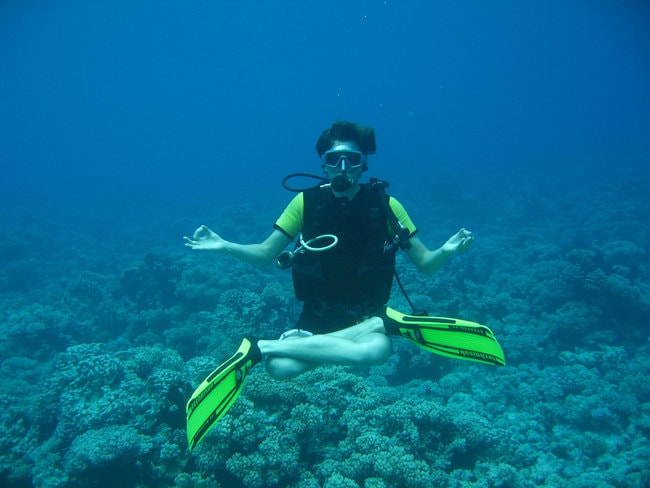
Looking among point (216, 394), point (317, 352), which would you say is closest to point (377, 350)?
point (317, 352)

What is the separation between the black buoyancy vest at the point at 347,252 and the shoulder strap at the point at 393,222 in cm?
3

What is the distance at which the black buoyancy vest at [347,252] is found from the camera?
13.9ft

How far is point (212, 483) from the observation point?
4742 millimetres

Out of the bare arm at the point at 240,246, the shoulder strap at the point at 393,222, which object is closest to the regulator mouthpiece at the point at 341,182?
the shoulder strap at the point at 393,222

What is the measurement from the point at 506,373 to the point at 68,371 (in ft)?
31.7

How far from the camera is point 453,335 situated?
4184 millimetres

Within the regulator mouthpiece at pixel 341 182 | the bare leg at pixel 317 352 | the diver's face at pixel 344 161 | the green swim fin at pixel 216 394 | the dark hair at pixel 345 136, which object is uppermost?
the dark hair at pixel 345 136

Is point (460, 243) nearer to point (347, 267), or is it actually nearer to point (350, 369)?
point (347, 267)

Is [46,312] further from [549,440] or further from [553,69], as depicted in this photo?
[553,69]

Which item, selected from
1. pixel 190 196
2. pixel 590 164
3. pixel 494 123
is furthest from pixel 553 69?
pixel 190 196

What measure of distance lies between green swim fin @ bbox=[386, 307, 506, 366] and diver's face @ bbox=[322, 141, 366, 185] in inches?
67.8

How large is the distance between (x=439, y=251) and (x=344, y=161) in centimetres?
151

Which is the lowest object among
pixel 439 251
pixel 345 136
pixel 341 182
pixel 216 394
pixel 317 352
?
pixel 216 394

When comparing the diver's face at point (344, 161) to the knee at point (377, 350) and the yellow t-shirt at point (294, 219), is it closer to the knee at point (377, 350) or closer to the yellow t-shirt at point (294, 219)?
the yellow t-shirt at point (294, 219)
